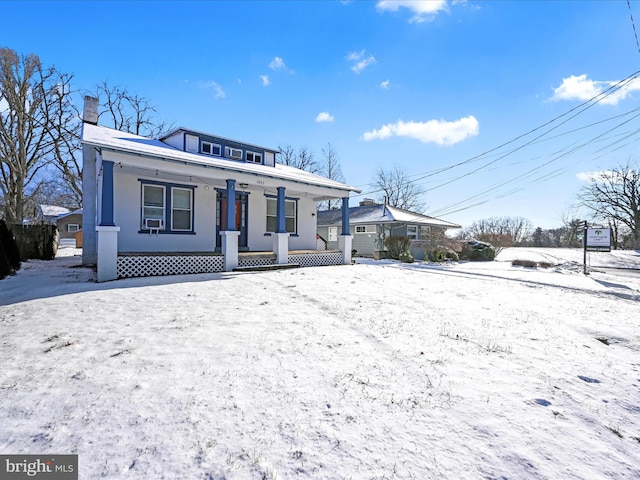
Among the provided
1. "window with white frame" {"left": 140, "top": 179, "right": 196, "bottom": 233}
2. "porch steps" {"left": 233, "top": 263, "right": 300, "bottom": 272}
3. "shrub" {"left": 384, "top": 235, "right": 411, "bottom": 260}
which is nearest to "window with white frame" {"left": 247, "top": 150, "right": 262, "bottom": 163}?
"window with white frame" {"left": 140, "top": 179, "right": 196, "bottom": 233}

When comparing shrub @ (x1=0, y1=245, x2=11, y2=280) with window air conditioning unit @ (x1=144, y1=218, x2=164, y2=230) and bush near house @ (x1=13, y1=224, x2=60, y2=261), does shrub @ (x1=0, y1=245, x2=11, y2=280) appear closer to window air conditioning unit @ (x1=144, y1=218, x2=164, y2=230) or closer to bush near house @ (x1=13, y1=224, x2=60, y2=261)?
window air conditioning unit @ (x1=144, y1=218, x2=164, y2=230)

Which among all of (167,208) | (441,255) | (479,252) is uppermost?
(167,208)

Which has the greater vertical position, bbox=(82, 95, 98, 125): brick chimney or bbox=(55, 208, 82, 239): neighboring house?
bbox=(82, 95, 98, 125): brick chimney

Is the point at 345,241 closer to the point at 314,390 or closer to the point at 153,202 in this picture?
the point at 153,202

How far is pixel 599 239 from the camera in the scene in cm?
1589

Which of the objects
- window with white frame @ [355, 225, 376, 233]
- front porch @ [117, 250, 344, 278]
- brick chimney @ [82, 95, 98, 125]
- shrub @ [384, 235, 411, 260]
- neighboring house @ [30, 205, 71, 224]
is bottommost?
front porch @ [117, 250, 344, 278]

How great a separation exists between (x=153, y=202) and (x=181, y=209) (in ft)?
3.00

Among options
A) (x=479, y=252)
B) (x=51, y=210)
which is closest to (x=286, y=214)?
(x=479, y=252)

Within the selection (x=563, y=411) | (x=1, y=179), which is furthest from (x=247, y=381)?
(x=1, y=179)

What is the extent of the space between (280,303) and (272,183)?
249 inches

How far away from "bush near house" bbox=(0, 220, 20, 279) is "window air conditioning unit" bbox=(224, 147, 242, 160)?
23.5 ft

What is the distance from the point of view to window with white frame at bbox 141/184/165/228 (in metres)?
10.7

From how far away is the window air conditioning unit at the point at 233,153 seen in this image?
1300cm

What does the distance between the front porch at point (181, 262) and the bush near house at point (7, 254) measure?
2.84 metres
